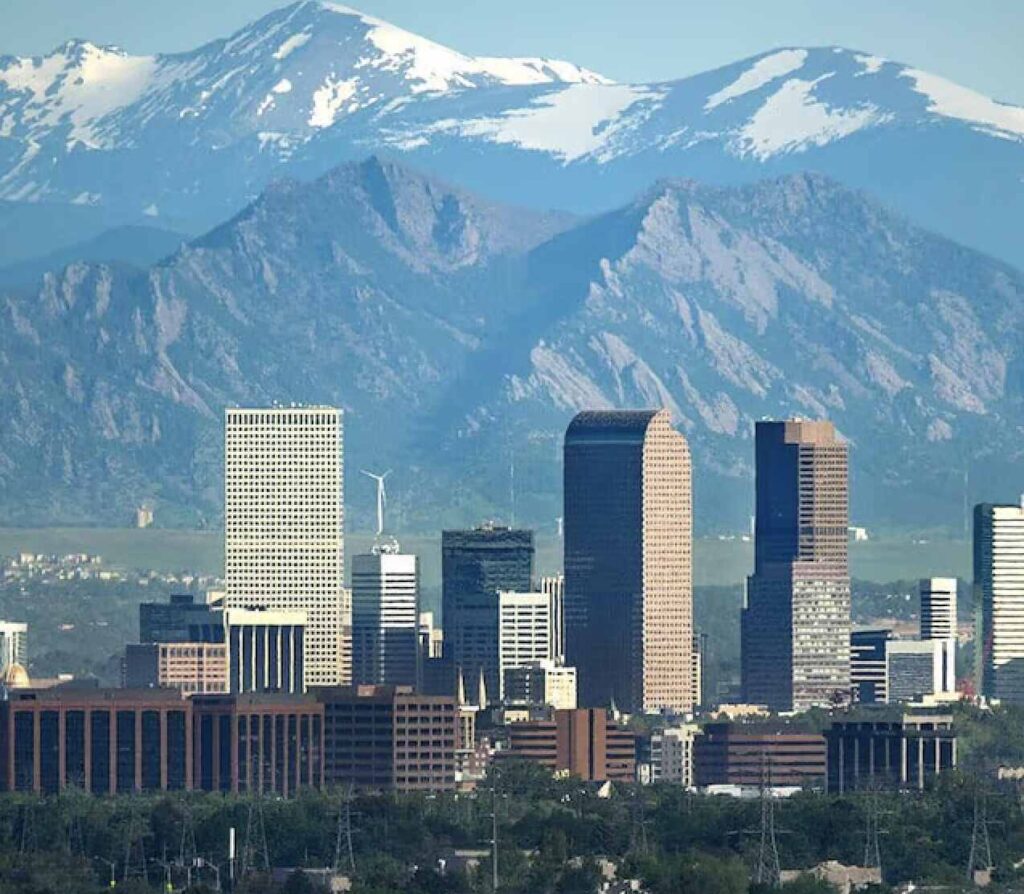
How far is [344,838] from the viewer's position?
162125 mm

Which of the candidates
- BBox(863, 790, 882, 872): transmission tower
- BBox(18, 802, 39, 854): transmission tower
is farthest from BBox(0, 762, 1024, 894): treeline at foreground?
BBox(863, 790, 882, 872): transmission tower

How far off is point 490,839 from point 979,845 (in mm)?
15598

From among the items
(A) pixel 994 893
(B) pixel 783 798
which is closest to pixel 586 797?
(B) pixel 783 798

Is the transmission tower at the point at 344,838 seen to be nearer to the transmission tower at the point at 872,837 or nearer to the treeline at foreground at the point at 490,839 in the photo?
the treeline at foreground at the point at 490,839

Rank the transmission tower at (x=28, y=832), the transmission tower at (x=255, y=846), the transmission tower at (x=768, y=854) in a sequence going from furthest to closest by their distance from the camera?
the transmission tower at (x=28, y=832)
the transmission tower at (x=255, y=846)
the transmission tower at (x=768, y=854)

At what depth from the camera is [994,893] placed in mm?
134750

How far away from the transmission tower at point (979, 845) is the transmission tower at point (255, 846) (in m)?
19.6

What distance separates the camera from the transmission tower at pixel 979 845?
148125 mm

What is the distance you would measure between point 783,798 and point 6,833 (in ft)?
115

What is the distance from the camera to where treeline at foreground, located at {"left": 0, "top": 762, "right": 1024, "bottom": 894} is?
459 feet

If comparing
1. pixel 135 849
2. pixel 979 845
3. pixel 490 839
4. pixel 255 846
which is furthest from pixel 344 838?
pixel 979 845

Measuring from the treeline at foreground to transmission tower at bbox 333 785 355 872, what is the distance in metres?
0.13

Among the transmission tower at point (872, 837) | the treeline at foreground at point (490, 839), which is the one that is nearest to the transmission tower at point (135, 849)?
the treeline at foreground at point (490, 839)

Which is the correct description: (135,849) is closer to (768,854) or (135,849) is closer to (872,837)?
(768,854)
